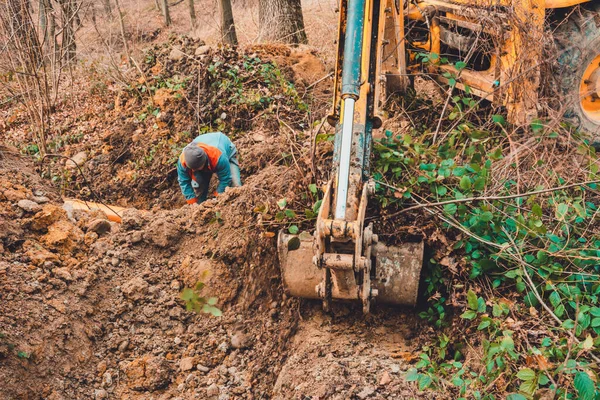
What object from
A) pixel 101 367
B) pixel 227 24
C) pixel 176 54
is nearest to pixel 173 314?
pixel 101 367

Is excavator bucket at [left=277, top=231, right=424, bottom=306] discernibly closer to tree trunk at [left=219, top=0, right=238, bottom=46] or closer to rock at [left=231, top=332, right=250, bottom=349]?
rock at [left=231, top=332, right=250, bottom=349]

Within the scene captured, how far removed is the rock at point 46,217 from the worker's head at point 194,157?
1.35 meters

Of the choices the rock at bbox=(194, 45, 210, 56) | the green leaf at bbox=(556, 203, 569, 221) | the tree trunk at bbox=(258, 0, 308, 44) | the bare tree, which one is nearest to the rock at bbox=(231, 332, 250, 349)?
the green leaf at bbox=(556, 203, 569, 221)

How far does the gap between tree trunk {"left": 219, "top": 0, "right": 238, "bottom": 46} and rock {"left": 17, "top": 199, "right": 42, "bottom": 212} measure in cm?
535

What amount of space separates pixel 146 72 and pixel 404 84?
396 centimetres

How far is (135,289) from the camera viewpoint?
156 inches

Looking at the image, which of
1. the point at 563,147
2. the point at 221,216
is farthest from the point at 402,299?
the point at 563,147

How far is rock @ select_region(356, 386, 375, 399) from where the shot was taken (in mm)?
3168

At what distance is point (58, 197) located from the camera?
15.1 feet

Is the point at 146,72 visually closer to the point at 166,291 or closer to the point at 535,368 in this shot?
the point at 166,291

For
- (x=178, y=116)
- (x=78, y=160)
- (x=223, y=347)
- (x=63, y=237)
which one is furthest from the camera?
(x=78, y=160)

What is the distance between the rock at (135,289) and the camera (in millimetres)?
3939

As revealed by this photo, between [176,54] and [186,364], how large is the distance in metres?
4.86

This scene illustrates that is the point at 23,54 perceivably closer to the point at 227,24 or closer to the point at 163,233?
the point at 163,233
